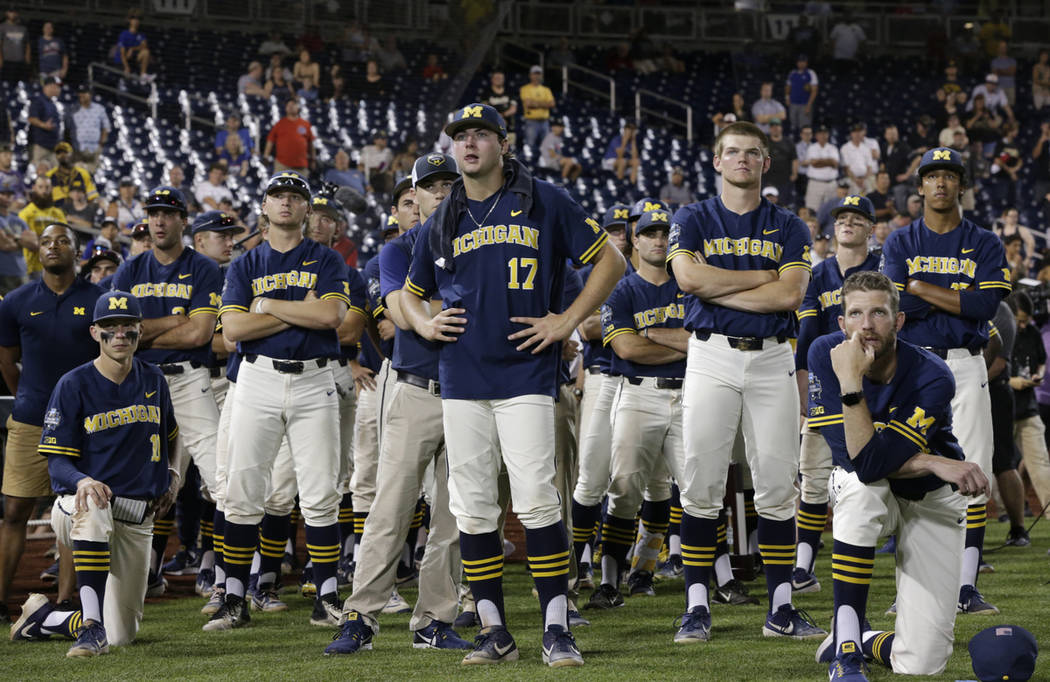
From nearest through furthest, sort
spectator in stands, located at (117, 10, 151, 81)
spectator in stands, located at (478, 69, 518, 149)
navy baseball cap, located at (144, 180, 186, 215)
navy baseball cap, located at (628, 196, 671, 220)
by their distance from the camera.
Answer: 1. navy baseball cap, located at (628, 196, 671, 220)
2. navy baseball cap, located at (144, 180, 186, 215)
3. spectator in stands, located at (478, 69, 518, 149)
4. spectator in stands, located at (117, 10, 151, 81)

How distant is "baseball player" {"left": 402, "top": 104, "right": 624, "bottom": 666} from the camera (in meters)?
5.28

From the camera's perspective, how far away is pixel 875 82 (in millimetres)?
26484

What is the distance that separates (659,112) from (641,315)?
18252 mm

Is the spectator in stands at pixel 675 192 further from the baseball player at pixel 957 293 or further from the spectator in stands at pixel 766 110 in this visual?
the baseball player at pixel 957 293

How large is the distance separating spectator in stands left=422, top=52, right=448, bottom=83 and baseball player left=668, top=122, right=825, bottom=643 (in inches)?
670

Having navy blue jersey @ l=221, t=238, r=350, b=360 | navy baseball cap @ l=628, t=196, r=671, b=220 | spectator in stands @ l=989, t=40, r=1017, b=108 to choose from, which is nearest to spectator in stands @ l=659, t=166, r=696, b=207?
spectator in stands @ l=989, t=40, r=1017, b=108

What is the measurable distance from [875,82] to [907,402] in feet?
75.3

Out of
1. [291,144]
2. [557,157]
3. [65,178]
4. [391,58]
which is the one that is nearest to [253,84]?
[391,58]

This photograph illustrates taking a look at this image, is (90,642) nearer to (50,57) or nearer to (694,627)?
(694,627)

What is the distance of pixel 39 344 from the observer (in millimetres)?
7289

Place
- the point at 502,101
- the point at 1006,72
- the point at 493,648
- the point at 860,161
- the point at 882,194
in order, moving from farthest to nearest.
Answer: the point at 1006,72 → the point at 860,161 → the point at 502,101 → the point at 882,194 → the point at 493,648

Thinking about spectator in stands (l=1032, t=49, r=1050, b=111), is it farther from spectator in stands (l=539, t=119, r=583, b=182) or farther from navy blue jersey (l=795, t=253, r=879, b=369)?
navy blue jersey (l=795, t=253, r=879, b=369)

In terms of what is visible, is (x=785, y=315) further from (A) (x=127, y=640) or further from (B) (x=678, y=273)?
(A) (x=127, y=640)

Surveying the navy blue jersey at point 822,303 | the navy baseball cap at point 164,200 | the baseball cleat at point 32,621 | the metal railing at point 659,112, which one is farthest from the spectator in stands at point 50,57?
the navy blue jersey at point 822,303
